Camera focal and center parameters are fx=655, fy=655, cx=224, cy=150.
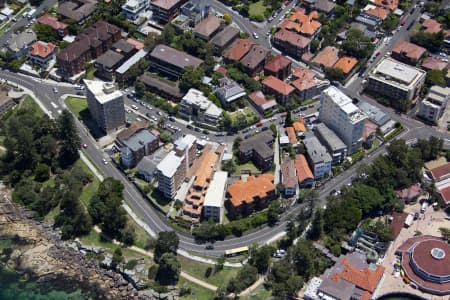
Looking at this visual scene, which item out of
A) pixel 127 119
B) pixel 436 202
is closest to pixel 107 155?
pixel 127 119

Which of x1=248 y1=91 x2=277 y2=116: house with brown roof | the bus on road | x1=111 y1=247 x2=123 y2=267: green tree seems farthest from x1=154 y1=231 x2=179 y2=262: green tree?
x1=248 y1=91 x2=277 y2=116: house with brown roof

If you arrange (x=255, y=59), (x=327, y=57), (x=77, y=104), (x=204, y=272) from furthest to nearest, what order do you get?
(x=327, y=57) → (x=255, y=59) → (x=77, y=104) → (x=204, y=272)

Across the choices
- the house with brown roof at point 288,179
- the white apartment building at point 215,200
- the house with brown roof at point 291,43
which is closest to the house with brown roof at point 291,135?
the house with brown roof at point 288,179

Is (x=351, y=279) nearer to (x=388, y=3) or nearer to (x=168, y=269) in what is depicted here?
(x=168, y=269)

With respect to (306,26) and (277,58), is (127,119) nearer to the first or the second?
(277,58)

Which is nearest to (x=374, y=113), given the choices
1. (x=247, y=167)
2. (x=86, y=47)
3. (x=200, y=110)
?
(x=247, y=167)

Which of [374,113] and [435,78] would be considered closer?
[374,113]
